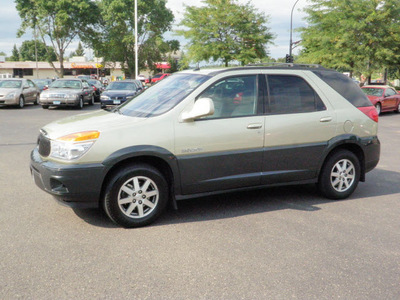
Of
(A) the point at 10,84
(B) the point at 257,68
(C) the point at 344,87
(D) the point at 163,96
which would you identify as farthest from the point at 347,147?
(A) the point at 10,84

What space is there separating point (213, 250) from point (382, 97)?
61.3ft

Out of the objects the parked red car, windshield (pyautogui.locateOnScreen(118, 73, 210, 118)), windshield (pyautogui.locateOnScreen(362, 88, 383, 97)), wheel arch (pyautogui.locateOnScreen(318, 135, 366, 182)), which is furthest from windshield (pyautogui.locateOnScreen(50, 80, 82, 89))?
wheel arch (pyautogui.locateOnScreen(318, 135, 366, 182))

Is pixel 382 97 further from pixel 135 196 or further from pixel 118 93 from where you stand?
pixel 135 196

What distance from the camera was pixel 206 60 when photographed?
30312 mm

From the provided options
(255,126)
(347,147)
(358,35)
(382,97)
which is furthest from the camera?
(358,35)

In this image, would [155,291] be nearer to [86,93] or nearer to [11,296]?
[11,296]

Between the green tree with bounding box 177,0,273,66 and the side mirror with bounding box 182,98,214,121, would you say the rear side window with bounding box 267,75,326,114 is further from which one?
the green tree with bounding box 177,0,273,66

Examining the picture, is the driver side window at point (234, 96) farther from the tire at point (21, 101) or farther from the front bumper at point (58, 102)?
the tire at point (21, 101)

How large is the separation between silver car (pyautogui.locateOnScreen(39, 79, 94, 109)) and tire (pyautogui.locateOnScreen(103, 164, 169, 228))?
16.1 m

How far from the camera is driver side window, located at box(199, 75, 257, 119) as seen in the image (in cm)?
490

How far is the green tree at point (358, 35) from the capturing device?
2611cm

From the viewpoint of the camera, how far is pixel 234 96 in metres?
5.00

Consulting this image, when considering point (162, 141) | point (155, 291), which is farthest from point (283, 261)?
point (162, 141)

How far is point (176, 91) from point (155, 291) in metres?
2.58
